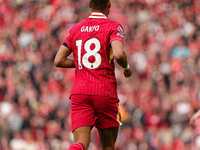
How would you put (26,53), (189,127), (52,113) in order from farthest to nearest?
(26,53) < (52,113) < (189,127)

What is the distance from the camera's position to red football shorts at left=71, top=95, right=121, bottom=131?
17.6 feet

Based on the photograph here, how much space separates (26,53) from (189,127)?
6119mm

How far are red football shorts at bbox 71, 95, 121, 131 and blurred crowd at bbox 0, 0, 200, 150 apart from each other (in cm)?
599

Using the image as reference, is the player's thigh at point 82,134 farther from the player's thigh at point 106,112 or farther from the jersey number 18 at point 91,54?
the jersey number 18 at point 91,54

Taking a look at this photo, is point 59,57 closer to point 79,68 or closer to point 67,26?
point 79,68

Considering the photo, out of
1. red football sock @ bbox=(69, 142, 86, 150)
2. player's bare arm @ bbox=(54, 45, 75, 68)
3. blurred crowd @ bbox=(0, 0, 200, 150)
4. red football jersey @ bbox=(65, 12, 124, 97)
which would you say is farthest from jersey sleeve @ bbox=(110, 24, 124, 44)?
blurred crowd @ bbox=(0, 0, 200, 150)

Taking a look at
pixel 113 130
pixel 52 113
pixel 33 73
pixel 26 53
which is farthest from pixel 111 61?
pixel 26 53

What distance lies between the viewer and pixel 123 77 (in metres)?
15.2

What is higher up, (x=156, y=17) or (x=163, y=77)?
(x=156, y=17)

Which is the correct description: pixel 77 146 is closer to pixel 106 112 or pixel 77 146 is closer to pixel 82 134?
pixel 82 134

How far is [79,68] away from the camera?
5.49 meters

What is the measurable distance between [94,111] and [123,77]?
9775 millimetres

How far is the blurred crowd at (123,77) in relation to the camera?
13.4m

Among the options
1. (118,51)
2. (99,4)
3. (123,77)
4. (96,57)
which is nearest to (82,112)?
(96,57)
